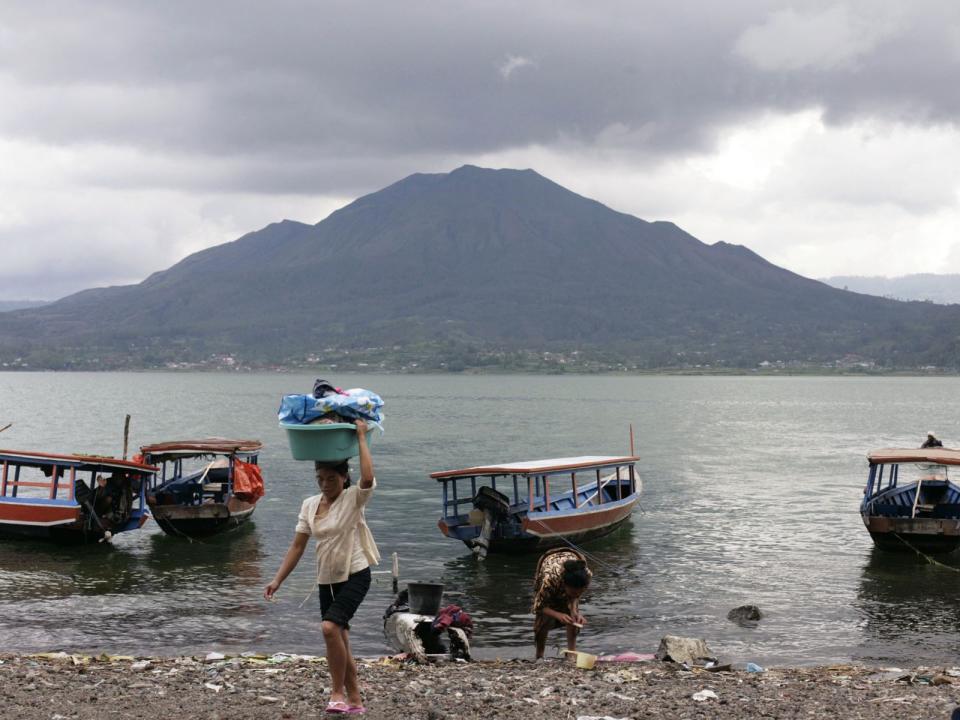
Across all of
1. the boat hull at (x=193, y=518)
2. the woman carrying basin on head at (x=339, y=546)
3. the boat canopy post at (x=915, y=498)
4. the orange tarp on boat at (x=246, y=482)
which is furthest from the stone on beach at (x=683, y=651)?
the orange tarp on boat at (x=246, y=482)

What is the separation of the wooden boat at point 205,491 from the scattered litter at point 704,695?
2071 centimetres

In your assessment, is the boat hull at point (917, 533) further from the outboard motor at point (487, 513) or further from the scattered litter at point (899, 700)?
the scattered litter at point (899, 700)

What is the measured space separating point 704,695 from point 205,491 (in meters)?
23.9

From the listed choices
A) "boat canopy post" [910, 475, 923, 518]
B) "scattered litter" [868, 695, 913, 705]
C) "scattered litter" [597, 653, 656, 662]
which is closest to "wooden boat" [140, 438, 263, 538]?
"scattered litter" [597, 653, 656, 662]

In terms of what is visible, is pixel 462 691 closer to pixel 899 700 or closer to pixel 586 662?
pixel 586 662

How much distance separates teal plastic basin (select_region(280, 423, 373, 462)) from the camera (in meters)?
9.65

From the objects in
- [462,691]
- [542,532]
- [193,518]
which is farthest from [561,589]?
[193,518]

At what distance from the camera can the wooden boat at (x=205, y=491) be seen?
29.8 m

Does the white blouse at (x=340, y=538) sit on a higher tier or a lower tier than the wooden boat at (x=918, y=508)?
higher

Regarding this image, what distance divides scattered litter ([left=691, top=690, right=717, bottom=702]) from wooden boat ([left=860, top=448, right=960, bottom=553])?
653 inches

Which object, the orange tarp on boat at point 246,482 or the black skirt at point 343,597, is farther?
the orange tarp on boat at point 246,482

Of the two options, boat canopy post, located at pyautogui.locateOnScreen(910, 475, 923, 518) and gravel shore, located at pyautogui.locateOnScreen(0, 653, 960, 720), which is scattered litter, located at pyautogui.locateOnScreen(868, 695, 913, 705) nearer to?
gravel shore, located at pyautogui.locateOnScreen(0, 653, 960, 720)

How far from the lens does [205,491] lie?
32781mm

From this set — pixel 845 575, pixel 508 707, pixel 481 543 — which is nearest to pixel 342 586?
pixel 508 707
